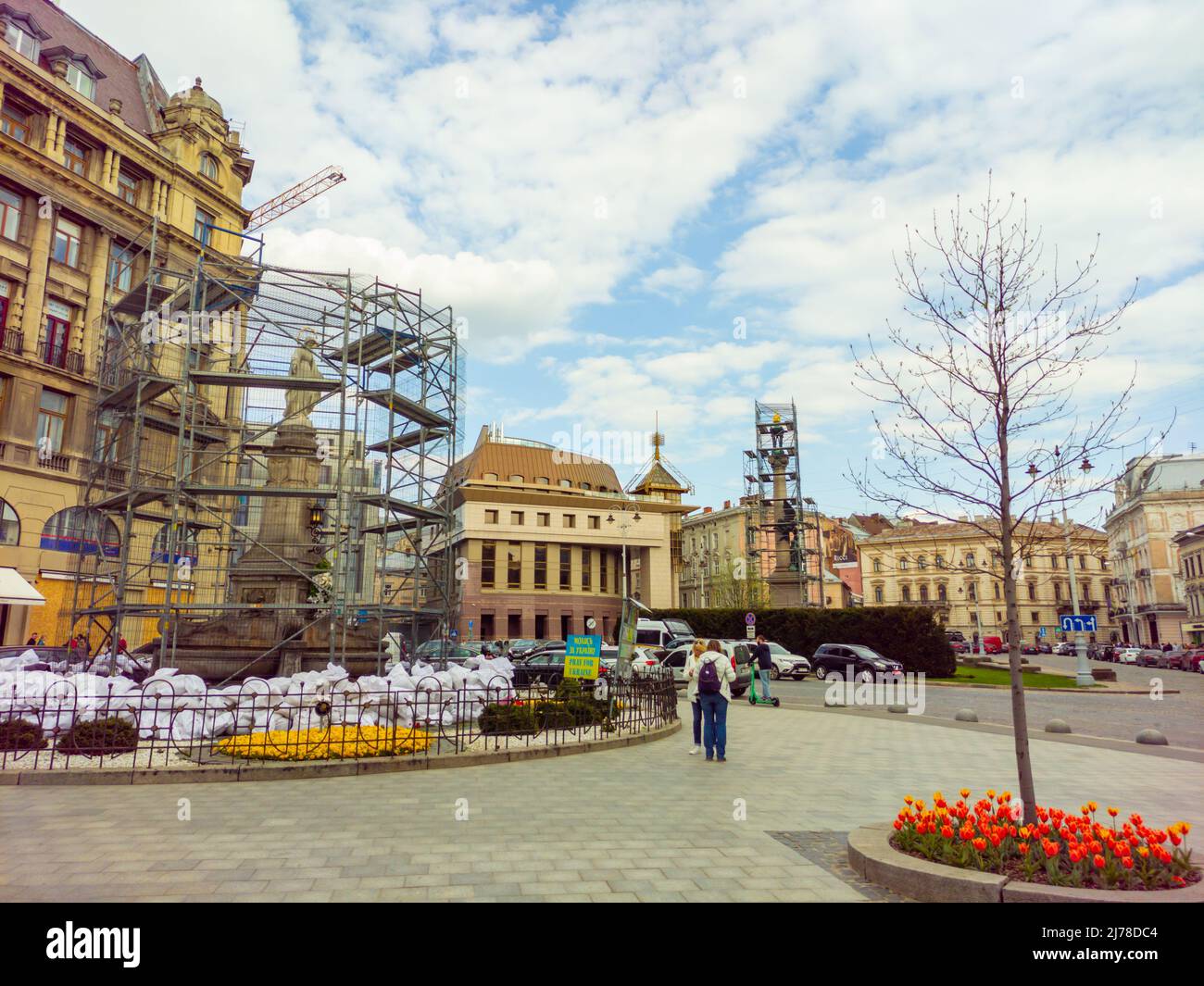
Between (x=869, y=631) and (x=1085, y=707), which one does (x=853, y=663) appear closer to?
(x=869, y=631)

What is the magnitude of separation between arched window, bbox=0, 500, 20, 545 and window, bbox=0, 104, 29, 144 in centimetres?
1371

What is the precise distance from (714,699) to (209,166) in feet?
128

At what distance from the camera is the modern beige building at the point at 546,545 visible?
209ft

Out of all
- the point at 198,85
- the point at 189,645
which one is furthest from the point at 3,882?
the point at 198,85

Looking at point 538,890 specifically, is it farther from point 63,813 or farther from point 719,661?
point 719,661

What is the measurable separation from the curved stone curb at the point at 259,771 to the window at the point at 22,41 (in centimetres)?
3245

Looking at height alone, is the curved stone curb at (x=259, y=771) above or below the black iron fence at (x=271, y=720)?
below

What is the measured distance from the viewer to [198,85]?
39062 millimetres

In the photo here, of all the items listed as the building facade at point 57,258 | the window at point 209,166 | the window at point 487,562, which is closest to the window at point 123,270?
the building facade at point 57,258

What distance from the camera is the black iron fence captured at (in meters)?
10.4

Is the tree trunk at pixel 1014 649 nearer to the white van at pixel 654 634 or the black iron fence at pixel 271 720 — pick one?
the black iron fence at pixel 271 720

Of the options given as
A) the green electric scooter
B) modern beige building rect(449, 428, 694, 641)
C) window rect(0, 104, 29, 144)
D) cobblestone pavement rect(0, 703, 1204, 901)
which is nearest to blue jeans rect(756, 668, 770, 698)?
the green electric scooter

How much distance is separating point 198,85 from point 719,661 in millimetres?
42039
